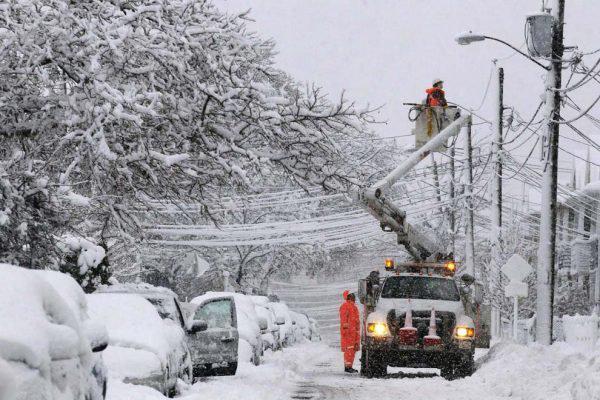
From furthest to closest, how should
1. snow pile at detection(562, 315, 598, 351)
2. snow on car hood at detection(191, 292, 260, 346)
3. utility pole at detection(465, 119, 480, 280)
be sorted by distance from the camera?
utility pole at detection(465, 119, 480, 280)
snow pile at detection(562, 315, 598, 351)
snow on car hood at detection(191, 292, 260, 346)

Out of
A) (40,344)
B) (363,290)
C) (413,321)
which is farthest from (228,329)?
(40,344)

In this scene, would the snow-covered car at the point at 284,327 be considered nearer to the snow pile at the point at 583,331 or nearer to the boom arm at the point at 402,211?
the boom arm at the point at 402,211

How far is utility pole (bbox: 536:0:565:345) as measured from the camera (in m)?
20.9

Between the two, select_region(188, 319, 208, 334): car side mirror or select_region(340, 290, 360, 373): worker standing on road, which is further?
select_region(340, 290, 360, 373): worker standing on road

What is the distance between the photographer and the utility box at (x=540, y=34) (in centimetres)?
2117

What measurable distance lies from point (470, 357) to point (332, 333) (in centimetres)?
5354

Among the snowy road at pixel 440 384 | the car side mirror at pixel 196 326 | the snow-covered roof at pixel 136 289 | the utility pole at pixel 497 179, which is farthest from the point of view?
the utility pole at pixel 497 179

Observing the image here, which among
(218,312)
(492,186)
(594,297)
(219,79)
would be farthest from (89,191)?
(594,297)

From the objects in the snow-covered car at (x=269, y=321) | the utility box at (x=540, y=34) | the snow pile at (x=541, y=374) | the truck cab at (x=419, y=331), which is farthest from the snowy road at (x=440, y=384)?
the snow-covered car at (x=269, y=321)

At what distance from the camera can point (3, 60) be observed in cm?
1398

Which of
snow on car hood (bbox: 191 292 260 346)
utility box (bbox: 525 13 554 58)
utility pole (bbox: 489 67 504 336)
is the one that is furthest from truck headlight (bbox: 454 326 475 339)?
utility pole (bbox: 489 67 504 336)

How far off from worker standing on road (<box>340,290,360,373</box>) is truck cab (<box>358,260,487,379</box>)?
6.04 ft

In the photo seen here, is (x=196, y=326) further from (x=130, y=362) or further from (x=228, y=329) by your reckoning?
(x=228, y=329)

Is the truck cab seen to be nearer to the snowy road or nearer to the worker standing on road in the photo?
the snowy road
